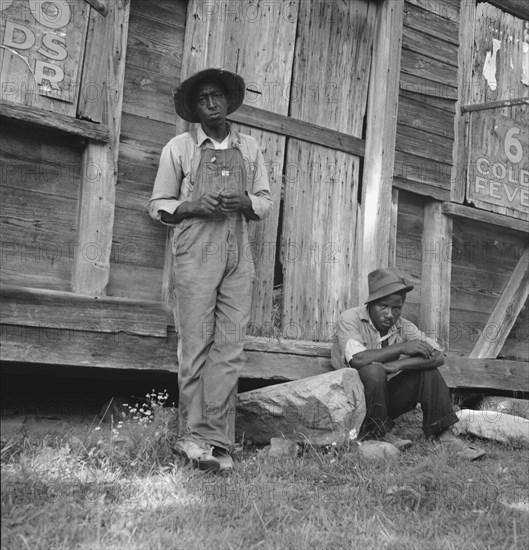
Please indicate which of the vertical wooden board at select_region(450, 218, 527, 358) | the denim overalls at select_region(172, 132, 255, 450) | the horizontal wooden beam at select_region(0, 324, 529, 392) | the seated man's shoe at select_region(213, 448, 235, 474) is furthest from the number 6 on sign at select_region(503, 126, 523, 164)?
the seated man's shoe at select_region(213, 448, 235, 474)

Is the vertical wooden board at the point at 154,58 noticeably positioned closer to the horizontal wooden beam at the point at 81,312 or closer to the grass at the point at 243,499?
the horizontal wooden beam at the point at 81,312

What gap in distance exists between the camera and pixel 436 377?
548cm

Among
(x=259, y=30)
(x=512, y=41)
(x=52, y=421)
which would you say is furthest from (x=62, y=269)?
(x=512, y=41)

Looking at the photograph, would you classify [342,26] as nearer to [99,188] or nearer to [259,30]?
[259,30]

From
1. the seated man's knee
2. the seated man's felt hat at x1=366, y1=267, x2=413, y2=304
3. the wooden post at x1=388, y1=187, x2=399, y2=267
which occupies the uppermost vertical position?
the wooden post at x1=388, y1=187, x2=399, y2=267

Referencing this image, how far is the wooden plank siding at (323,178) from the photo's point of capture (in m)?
6.46

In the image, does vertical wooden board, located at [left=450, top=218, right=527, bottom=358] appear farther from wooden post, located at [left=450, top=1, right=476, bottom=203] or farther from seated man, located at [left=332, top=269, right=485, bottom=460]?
seated man, located at [left=332, top=269, right=485, bottom=460]

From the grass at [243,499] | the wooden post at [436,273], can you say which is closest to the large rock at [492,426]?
the grass at [243,499]

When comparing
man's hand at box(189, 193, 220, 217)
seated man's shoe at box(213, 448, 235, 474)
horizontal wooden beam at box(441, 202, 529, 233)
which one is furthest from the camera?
horizontal wooden beam at box(441, 202, 529, 233)

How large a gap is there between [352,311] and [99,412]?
202 cm

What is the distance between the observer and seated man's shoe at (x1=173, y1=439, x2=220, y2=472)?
4.25m

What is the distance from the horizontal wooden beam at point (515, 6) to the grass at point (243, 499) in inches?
203

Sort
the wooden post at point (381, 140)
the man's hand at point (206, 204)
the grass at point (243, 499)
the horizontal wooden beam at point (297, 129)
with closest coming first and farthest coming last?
the grass at point (243, 499) → the man's hand at point (206, 204) → the horizontal wooden beam at point (297, 129) → the wooden post at point (381, 140)

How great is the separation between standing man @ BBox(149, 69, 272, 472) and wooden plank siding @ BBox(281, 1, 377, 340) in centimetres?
118
